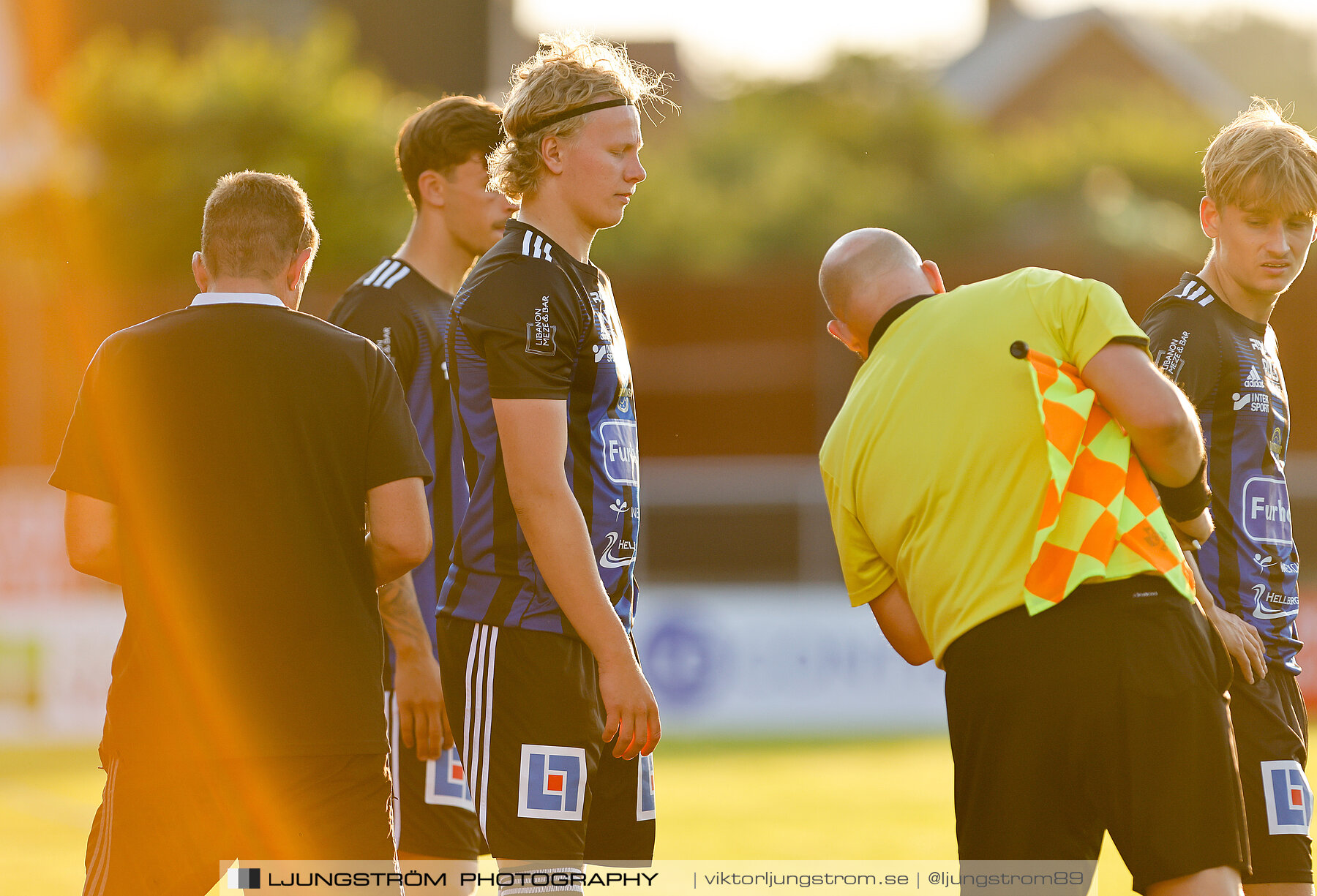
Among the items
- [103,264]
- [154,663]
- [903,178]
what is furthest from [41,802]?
[903,178]

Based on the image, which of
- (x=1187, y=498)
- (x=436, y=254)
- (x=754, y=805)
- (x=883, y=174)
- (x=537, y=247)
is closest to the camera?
(x=1187, y=498)

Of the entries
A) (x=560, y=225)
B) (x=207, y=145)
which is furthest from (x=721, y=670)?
(x=207, y=145)

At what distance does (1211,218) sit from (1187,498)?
1.13 meters

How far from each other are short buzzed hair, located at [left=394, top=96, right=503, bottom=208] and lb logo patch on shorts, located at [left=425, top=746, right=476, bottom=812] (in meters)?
1.74

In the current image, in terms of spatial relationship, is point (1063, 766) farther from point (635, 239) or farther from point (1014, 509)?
point (635, 239)

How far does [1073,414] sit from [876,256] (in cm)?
62

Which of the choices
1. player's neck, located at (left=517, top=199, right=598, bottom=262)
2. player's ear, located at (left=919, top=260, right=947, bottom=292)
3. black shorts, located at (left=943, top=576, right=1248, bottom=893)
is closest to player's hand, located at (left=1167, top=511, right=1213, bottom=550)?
black shorts, located at (left=943, top=576, right=1248, bottom=893)

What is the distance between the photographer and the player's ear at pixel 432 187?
4914 mm

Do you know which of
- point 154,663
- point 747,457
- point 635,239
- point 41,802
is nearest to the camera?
point 154,663

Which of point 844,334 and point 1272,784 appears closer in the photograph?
point 844,334

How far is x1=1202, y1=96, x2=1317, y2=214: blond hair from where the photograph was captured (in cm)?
412

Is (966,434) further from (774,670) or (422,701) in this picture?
(774,670)

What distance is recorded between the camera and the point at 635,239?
131 feet

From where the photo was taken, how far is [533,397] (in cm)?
368
